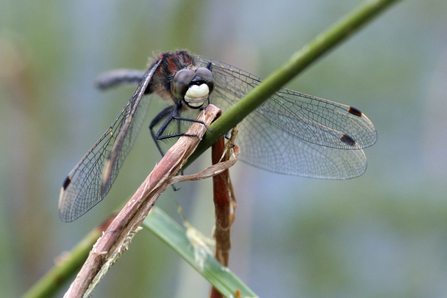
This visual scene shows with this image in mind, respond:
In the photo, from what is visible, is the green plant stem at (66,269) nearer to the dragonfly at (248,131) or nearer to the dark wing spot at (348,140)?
the dragonfly at (248,131)

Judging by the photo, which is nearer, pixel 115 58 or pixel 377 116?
pixel 377 116

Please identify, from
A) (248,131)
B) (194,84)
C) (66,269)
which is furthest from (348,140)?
(66,269)

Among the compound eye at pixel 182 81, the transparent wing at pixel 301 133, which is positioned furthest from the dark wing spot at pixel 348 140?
the compound eye at pixel 182 81

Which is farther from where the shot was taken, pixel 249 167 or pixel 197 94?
pixel 249 167

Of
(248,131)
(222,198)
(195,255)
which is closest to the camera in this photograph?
(222,198)

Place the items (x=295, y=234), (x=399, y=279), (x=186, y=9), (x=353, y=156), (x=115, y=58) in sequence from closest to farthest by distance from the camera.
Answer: (x=353, y=156), (x=399, y=279), (x=295, y=234), (x=186, y=9), (x=115, y=58)

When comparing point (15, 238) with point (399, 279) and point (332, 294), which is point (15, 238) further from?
point (399, 279)

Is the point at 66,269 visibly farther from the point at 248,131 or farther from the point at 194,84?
the point at 248,131

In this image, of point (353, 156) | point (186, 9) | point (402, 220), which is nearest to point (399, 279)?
point (402, 220)
